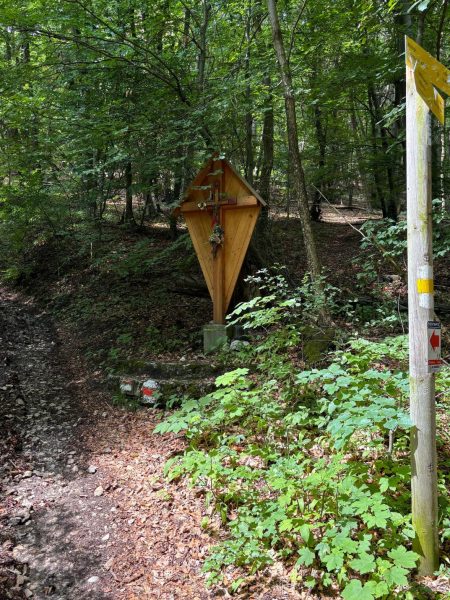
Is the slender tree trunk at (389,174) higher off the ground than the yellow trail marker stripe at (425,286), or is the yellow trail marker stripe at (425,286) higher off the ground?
the slender tree trunk at (389,174)

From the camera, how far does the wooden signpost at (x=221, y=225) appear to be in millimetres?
6867

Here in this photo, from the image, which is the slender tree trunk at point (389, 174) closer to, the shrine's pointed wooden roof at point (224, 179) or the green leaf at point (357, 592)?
the shrine's pointed wooden roof at point (224, 179)

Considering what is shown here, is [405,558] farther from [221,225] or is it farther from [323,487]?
[221,225]

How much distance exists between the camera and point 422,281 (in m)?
2.47

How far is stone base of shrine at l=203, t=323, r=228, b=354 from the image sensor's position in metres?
7.00

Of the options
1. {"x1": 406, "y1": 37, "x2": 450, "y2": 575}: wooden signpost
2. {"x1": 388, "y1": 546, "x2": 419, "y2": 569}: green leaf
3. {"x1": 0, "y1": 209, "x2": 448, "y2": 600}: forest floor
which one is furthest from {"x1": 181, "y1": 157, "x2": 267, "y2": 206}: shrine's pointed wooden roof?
{"x1": 388, "y1": 546, "x2": 419, "y2": 569}: green leaf

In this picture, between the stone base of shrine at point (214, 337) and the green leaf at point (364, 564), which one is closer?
the green leaf at point (364, 564)

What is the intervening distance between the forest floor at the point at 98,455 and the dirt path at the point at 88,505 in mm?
11

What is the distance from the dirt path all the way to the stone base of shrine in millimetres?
1730

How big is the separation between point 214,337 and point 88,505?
11.5ft

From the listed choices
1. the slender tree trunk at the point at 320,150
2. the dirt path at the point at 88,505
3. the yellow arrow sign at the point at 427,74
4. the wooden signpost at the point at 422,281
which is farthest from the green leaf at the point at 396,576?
the slender tree trunk at the point at 320,150

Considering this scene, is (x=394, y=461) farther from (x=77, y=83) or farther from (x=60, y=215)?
(x=60, y=215)

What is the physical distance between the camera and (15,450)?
191 inches

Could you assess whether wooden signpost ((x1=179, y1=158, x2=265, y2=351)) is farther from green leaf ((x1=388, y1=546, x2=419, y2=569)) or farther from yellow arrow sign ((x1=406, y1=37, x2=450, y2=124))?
green leaf ((x1=388, y1=546, x2=419, y2=569))
